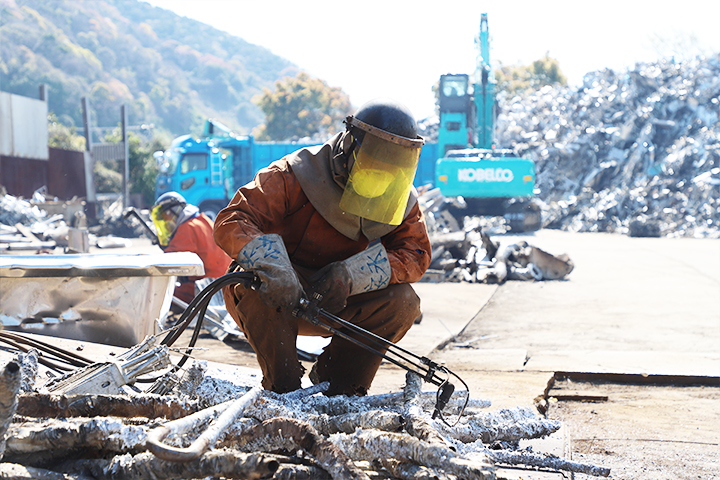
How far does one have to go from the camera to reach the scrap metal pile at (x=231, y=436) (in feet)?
5.22

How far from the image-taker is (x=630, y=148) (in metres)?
27.5

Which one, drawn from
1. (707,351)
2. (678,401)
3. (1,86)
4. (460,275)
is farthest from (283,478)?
(1,86)

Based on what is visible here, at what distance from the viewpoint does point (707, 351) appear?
470cm

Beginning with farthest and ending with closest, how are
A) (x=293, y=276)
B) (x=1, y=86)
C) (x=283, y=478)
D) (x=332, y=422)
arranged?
1. (x=1, y=86)
2. (x=293, y=276)
3. (x=332, y=422)
4. (x=283, y=478)

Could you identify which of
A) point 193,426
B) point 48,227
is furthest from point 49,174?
point 193,426

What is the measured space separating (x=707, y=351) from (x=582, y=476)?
3.07 meters

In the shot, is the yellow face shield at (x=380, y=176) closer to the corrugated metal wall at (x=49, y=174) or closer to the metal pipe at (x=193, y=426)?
the metal pipe at (x=193, y=426)

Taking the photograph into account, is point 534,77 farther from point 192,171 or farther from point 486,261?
point 486,261

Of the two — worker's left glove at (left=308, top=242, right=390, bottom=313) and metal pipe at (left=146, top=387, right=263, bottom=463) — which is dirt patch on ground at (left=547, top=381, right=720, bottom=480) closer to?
worker's left glove at (left=308, top=242, right=390, bottom=313)

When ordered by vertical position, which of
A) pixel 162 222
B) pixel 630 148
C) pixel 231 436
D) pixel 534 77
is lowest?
pixel 162 222

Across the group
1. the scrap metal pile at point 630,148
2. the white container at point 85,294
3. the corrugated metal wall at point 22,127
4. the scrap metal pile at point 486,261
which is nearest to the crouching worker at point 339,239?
the white container at point 85,294

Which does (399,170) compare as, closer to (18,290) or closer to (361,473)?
(361,473)

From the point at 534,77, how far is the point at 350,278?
210 feet

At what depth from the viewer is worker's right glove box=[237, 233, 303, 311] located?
2455mm
